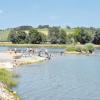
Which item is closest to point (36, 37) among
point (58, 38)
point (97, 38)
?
point (58, 38)

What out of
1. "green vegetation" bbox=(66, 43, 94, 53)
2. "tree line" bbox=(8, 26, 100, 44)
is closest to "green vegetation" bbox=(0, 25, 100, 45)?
"tree line" bbox=(8, 26, 100, 44)

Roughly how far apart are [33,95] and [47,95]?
1.17 metres

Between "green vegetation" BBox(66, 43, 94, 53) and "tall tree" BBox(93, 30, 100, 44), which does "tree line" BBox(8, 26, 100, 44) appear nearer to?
"tall tree" BBox(93, 30, 100, 44)

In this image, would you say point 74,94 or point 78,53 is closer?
point 74,94

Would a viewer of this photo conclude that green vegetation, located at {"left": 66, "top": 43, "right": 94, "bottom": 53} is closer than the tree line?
Yes

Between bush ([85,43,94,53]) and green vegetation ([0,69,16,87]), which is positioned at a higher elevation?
green vegetation ([0,69,16,87])

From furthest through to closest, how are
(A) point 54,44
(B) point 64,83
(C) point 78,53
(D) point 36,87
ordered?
1. (A) point 54,44
2. (C) point 78,53
3. (B) point 64,83
4. (D) point 36,87

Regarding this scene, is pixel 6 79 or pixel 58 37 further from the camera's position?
pixel 58 37

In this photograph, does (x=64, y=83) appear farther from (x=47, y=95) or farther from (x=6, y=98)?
(x=6, y=98)

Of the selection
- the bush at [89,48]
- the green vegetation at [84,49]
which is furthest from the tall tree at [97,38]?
the bush at [89,48]

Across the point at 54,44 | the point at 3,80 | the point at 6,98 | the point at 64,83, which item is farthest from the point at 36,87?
the point at 54,44

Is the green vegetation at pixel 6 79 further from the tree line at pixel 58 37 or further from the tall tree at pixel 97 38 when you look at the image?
the tall tree at pixel 97 38

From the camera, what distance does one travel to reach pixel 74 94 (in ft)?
118

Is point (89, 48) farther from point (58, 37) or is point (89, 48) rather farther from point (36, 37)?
point (58, 37)
